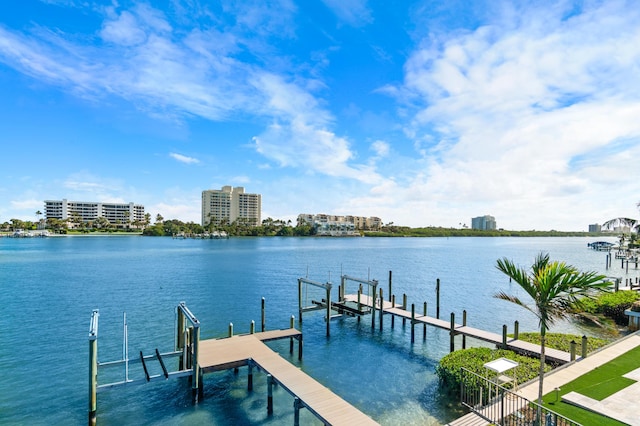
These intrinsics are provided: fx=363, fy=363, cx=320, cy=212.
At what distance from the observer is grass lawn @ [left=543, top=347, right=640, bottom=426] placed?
10.7 meters

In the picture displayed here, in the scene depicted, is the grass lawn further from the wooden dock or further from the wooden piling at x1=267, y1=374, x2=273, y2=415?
the wooden piling at x1=267, y1=374, x2=273, y2=415

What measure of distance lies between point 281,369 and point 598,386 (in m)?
12.0

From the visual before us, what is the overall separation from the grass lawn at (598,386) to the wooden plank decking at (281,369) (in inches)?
234

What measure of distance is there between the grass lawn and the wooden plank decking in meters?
5.94

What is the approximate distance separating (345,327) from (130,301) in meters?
21.7

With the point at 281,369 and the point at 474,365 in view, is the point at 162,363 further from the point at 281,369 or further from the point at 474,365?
the point at 474,365

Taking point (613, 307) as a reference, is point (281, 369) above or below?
below

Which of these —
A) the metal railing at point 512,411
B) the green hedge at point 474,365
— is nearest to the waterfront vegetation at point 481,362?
the green hedge at point 474,365

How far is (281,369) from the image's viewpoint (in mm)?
15852

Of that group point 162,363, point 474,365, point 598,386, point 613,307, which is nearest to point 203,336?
point 162,363

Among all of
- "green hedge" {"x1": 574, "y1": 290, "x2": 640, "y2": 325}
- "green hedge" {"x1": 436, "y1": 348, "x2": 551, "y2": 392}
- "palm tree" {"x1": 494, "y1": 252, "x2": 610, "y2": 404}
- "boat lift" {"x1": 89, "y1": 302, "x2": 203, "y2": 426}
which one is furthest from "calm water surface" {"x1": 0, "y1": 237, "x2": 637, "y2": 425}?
"palm tree" {"x1": 494, "y1": 252, "x2": 610, "y2": 404}

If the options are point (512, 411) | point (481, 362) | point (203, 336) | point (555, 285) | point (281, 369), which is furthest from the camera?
point (203, 336)

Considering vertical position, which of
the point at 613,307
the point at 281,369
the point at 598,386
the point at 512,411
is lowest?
the point at 281,369

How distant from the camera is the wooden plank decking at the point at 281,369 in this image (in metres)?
12.3
